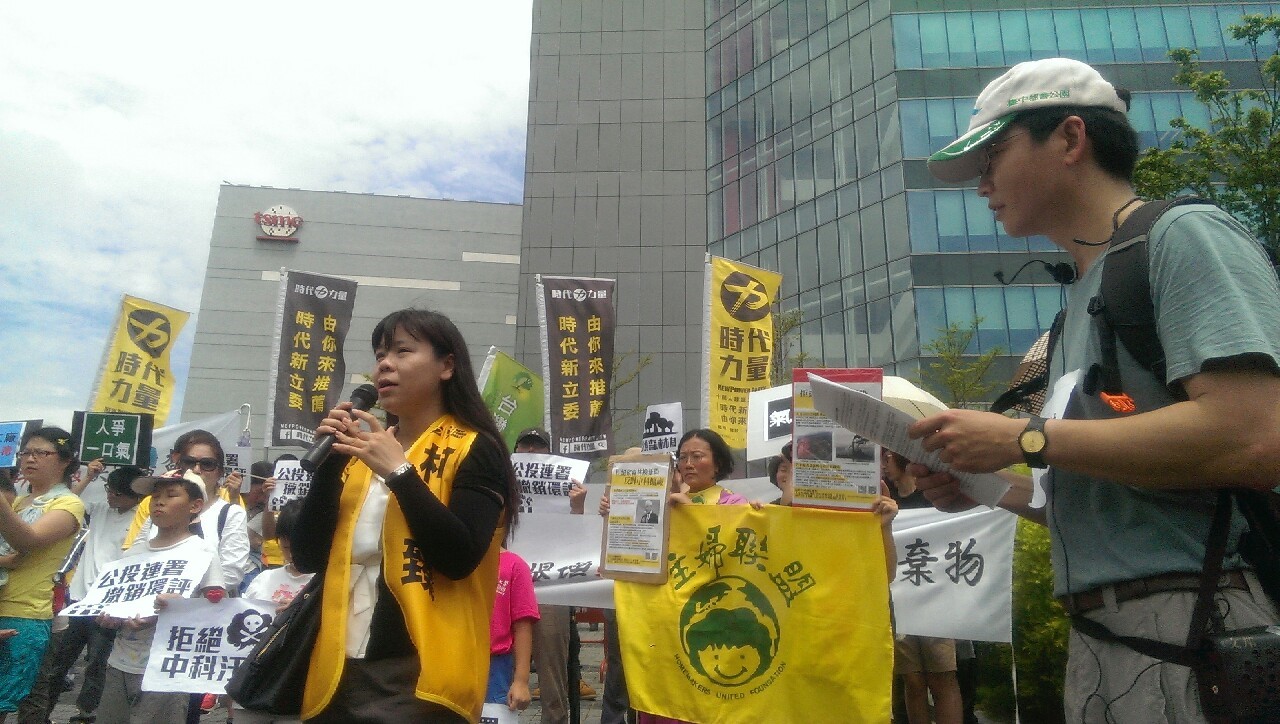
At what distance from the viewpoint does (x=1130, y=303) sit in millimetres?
1528

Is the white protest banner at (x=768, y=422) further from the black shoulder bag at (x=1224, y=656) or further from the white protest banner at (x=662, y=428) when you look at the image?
the black shoulder bag at (x=1224, y=656)

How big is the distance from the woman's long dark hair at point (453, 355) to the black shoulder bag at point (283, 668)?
2.05ft

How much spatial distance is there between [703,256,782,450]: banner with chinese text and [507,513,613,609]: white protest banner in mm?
2737

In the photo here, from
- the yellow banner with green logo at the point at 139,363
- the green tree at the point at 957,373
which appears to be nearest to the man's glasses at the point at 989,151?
the yellow banner with green logo at the point at 139,363

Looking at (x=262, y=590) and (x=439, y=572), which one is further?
(x=262, y=590)

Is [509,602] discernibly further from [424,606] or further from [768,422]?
[768,422]

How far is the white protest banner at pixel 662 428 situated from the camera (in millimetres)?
8203

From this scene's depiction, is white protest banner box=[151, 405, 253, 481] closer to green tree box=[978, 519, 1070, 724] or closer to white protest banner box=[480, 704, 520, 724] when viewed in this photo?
white protest banner box=[480, 704, 520, 724]

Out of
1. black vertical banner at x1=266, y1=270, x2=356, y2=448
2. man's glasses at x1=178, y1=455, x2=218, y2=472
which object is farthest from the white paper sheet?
black vertical banner at x1=266, y1=270, x2=356, y2=448

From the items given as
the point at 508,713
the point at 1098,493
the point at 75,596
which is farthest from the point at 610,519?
the point at 75,596

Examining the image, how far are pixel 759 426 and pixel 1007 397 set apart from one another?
533cm

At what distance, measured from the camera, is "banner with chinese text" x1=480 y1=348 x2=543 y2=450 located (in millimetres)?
9383

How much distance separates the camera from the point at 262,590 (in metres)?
5.22

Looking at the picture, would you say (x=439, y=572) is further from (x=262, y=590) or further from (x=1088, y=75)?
(x=262, y=590)
